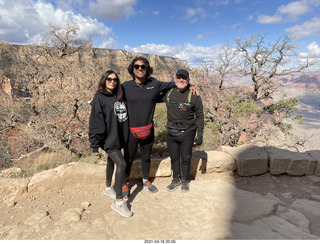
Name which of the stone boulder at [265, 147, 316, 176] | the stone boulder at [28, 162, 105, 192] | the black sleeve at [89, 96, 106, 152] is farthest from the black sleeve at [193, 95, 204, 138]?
the stone boulder at [265, 147, 316, 176]

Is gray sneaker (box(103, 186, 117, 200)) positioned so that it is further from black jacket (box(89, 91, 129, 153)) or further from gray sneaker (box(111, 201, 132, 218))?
black jacket (box(89, 91, 129, 153))

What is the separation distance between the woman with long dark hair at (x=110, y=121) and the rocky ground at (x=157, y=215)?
330 millimetres

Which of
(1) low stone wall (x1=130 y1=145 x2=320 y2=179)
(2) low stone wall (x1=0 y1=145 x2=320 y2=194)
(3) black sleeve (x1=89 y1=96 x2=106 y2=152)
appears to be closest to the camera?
(3) black sleeve (x1=89 y1=96 x2=106 y2=152)

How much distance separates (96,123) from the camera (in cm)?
259

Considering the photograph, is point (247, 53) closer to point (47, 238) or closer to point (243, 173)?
point (243, 173)

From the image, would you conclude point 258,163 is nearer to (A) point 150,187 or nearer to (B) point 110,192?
(A) point 150,187

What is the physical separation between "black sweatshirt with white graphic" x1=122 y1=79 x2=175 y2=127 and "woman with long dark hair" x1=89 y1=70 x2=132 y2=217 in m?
0.12

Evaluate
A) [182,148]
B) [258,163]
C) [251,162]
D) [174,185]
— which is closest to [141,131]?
[182,148]

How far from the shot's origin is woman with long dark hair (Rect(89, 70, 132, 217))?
8.48 feet

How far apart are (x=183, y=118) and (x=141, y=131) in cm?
68

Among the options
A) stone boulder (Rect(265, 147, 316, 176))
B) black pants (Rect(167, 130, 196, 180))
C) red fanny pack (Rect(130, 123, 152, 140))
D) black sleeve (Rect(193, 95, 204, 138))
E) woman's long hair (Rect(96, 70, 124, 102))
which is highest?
woman's long hair (Rect(96, 70, 124, 102))

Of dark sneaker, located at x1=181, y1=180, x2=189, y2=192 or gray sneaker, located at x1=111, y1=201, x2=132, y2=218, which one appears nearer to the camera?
gray sneaker, located at x1=111, y1=201, x2=132, y2=218

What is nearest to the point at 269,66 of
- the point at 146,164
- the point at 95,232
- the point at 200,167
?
the point at 200,167

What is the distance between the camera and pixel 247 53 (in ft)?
54.5
